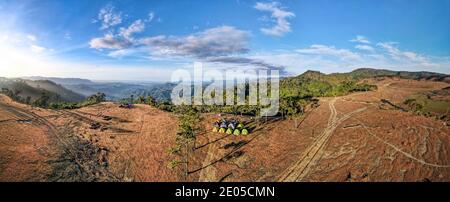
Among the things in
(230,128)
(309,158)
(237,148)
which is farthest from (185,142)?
(309,158)

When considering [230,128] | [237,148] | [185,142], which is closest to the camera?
[185,142]

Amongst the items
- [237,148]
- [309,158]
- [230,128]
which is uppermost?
[230,128]

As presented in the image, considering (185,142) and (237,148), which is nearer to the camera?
(185,142)

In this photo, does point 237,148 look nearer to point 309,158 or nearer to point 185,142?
point 185,142

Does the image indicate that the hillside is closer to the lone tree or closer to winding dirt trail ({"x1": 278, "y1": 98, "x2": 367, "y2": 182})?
winding dirt trail ({"x1": 278, "y1": 98, "x2": 367, "y2": 182})

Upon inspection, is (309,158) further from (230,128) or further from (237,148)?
(230,128)

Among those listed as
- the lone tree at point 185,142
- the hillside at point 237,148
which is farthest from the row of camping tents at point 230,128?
the lone tree at point 185,142

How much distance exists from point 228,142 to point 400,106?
128ft

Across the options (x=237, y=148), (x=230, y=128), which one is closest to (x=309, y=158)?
(x=237, y=148)

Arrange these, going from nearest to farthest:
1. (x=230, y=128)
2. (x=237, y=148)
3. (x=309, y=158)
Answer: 1. (x=309, y=158)
2. (x=237, y=148)
3. (x=230, y=128)

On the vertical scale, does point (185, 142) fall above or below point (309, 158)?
above

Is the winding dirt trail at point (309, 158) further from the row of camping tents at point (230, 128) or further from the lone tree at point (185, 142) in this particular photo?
the lone tree at point (185, 142)

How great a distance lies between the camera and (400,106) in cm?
5694

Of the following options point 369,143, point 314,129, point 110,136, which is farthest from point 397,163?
point 110,136
